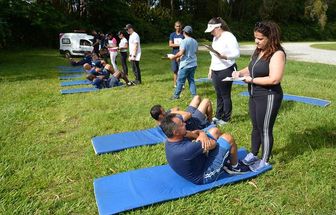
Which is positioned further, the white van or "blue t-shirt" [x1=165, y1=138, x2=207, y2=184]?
the white van

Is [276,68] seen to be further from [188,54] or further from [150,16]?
[150,16]

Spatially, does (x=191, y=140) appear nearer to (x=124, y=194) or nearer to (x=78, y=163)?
(x=124, y=194)

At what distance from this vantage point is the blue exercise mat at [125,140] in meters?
4.82

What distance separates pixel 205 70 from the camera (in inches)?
505

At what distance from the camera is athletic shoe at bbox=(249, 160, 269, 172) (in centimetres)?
396

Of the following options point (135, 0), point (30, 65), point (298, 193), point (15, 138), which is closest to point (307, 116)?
point (298, 193)

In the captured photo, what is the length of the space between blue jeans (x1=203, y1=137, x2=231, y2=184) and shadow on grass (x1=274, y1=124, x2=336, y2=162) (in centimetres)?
106

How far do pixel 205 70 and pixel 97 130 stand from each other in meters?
7.83

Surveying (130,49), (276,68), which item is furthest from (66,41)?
(276,68)

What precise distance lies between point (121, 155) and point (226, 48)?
7.64ft

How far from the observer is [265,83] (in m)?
3.60

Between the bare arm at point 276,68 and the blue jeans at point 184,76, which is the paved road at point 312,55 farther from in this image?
the bare arm at point 276,68

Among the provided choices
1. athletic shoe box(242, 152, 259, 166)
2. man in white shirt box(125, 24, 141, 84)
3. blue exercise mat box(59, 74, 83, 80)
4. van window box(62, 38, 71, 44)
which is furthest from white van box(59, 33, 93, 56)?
athletic shoe box(242, 152, 259, 166)

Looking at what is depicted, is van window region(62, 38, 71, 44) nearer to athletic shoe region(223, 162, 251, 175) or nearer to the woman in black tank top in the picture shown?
the woman in black tank top
